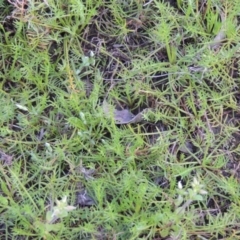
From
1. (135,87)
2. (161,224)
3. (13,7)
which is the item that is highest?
(13,7)

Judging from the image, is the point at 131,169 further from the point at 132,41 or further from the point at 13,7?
the point at 13,7

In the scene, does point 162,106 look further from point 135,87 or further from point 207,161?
point 207,161

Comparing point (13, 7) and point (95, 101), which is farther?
point (13, 7)

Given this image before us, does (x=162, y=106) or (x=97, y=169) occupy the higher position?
(x=162, y=106)

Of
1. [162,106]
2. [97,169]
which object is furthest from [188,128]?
[97,169]

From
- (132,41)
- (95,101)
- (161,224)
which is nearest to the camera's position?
(161,224)

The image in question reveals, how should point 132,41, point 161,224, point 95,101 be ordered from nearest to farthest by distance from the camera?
point 161,224, point 95,101, point 132,41
